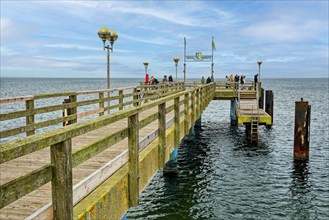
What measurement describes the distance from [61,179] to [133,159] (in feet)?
7.76

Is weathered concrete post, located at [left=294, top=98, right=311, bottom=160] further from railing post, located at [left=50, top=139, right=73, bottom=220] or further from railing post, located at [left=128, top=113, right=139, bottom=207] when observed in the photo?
railing post, located at [left=50, top=139, right=73, bottom=220]

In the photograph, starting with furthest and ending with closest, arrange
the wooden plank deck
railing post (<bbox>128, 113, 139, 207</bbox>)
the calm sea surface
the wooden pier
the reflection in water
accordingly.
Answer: the reflection in water, the calm sea surface, railing post (<bbox>128, 113, 139, 207</bbox>), the wooden plank deck, the wooden pier

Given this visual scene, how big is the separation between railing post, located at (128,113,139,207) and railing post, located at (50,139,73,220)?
2.01m

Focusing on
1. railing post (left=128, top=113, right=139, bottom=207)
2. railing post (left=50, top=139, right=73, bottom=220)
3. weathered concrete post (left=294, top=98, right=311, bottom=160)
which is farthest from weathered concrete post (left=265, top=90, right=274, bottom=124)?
railing post (left=50, top=139, right=73, bottom=220)

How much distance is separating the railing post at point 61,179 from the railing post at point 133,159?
78.9 inches

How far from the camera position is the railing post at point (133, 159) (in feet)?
16.9

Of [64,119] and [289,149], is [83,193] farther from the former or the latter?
[289,149]

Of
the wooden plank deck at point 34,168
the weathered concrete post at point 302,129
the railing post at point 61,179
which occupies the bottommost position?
the weathered concrete post at point 302,129

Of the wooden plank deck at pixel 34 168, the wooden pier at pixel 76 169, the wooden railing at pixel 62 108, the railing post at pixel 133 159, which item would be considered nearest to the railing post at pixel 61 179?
the wooden pier at pixel 76 169

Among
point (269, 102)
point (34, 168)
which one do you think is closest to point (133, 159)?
point (34, 168)

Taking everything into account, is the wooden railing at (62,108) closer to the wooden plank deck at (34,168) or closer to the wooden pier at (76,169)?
the wooden pier at (76,169)

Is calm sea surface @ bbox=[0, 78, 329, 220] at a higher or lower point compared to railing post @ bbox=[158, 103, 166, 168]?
lower

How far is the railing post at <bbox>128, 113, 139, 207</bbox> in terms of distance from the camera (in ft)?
16.9

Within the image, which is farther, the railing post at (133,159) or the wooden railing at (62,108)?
the wooden railing at (62,108)
